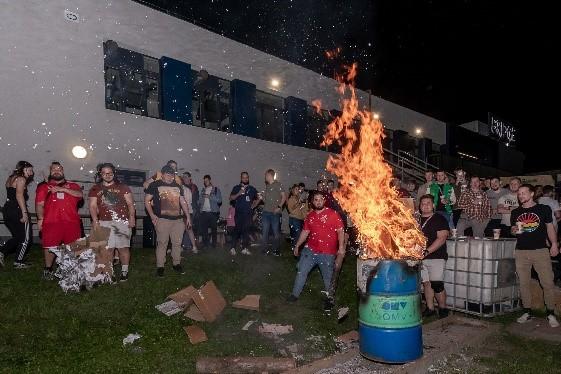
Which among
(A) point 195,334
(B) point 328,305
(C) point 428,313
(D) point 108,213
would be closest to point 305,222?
(B) point 328,305

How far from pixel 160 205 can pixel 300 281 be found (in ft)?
9.36

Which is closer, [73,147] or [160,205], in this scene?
[160,205]

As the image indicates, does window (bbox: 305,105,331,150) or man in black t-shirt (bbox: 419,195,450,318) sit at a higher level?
window (bbox: 305,105,331,150)

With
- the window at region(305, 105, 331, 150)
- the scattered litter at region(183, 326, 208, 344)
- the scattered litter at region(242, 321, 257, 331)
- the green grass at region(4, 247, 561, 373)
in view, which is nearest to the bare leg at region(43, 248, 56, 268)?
the green grass at region(4, 247, 561, 373)

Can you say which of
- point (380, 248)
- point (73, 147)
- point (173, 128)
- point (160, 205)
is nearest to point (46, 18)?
point (73, 147)

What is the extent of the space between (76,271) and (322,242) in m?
3.92

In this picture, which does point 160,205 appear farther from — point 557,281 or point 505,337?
point 557,281

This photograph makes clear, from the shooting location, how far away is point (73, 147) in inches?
435

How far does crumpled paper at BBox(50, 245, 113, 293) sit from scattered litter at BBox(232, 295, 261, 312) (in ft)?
7.39

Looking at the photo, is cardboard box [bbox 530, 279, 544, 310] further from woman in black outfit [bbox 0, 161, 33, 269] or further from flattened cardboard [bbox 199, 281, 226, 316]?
woman in black outfit [bbox 0, 161, 33, 269]

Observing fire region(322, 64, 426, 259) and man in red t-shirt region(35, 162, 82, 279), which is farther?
man in red t-shirt region(35, 162, 82, 279)

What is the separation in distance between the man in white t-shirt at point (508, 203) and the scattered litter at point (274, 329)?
593 centimetres

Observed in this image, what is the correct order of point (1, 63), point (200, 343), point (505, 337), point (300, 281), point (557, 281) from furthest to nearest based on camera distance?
1. point (1, 63)
2. point (557, 281)
3. point (300, 281)
4. point (505, 337)
5. point (200, 343)

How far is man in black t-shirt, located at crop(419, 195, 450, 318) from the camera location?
6.66 metres
